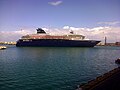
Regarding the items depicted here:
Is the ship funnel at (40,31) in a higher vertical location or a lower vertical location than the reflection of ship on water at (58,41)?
higher

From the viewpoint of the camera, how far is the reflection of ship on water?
12394 cm

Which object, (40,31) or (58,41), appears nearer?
(58,41)

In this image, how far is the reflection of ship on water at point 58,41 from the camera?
123938 mm

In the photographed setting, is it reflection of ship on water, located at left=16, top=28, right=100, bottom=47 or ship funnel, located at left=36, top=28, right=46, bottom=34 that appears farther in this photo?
ship funnel, located at left=36, top=28, right=46, bottom=34

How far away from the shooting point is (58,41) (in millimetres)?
126000

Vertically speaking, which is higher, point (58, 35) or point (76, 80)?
point (58, 35)

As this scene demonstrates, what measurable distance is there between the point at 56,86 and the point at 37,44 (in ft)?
365

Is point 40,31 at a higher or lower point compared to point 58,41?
higher

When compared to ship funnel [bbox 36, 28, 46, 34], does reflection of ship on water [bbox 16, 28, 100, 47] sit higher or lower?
lower

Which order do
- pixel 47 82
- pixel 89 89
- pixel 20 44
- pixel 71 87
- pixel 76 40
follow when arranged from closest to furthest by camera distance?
pixel 89 89 → pixel 71 87 → pixel 47 82 → pixel 76 40 → pixel 20 44

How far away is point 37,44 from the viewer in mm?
129625

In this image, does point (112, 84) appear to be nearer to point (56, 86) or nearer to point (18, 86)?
point (56, 86)

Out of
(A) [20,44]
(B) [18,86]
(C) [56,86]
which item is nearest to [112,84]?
(C) [56,86]

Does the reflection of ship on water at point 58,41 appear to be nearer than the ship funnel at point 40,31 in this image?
Yes
